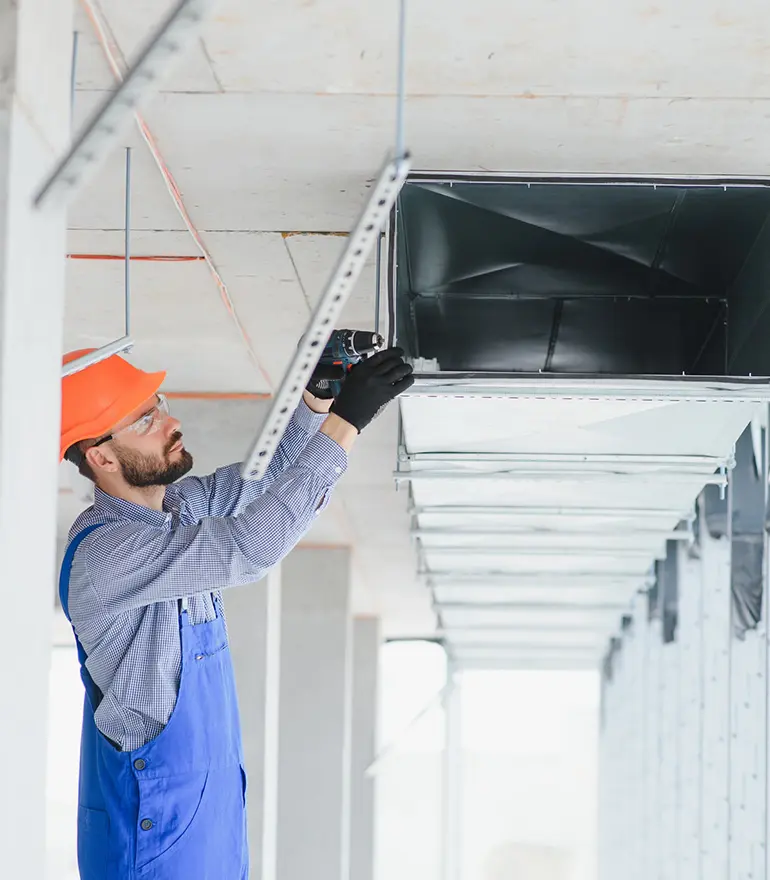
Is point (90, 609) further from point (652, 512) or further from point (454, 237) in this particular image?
point (652, 512)

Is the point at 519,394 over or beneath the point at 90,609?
over

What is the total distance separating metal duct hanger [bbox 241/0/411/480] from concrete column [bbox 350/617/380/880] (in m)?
10.7

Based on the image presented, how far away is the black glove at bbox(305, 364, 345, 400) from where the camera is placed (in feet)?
10.5

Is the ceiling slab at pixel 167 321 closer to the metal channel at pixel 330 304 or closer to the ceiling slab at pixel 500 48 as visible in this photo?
the ceiling slab at pixel 500 48

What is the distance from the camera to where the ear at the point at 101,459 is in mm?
3201

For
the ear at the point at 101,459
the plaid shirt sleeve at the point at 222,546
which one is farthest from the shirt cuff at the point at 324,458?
the ear at the point at 101,459

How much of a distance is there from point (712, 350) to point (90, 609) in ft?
7.56

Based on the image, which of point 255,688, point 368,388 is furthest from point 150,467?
point 255,688

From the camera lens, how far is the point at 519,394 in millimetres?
3498

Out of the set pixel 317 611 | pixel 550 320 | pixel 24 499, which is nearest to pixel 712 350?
pixel 550 320

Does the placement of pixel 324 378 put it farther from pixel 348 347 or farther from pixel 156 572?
pixel 156 572

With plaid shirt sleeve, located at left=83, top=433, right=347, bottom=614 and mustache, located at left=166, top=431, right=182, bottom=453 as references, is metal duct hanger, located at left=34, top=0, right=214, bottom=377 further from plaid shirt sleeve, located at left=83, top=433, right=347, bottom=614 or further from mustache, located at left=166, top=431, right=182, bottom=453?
mustache, located at left=166, top=431, right=182, bottom=453

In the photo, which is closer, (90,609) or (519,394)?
(90,609)

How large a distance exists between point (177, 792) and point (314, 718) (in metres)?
6.95
